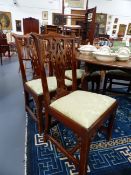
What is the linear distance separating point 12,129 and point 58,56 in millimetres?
1046

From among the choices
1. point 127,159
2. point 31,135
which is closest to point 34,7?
point 31,135

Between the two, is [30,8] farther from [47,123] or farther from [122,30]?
[47,123]

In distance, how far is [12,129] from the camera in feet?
5.59

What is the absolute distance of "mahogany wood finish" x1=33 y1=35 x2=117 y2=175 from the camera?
1.02 metres

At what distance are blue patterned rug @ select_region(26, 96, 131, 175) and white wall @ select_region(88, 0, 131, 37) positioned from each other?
28.8 ft

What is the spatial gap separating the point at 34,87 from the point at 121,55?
1.11 metres

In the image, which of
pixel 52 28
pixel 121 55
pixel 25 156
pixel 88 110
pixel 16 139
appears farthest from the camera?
pixel 52 28

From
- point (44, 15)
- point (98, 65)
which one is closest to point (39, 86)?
point (98, 65)

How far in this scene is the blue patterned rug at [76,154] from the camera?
4.05 feet

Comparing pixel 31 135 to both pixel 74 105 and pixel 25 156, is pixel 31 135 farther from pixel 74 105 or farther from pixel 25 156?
pixel 74 105

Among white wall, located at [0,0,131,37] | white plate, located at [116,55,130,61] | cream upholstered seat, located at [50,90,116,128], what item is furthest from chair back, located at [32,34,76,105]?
white wall, located at [0,0,131,37]

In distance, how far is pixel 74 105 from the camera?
117 cm

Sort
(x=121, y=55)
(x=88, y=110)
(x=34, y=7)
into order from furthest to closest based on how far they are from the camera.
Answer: (x=34, y=7) < (x=121, y=55) < (x=88, y=110)

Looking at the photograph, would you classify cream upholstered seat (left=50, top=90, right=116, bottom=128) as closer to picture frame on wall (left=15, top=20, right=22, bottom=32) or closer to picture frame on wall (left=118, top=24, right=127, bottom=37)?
picture frame on wall (left=15, top=20, right=22, bottom=32)
